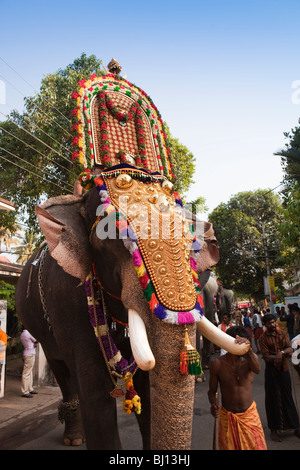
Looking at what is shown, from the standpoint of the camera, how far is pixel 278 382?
4.91 m

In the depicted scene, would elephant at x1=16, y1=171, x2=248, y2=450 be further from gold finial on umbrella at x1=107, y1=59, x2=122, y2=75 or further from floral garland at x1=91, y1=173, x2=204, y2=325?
gold finial on umbrella at x1=107, y1=59, x2=122, y2=75

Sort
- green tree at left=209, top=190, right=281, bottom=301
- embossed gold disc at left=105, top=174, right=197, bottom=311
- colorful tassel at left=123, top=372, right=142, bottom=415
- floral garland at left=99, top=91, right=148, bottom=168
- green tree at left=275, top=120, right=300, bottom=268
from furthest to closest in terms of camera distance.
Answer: green tree at left=209, top=190, right=281, bottom=301, green tree at left=275, top=120, right=300, bottom=268, floral garland at left=99, top=91, right=148, bottom=168, colorful tassel at left=123, top=372, right=142, bottom=415, embossed gold disc at left=105, top=174, right=197, bottom=311

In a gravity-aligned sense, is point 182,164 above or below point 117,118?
above

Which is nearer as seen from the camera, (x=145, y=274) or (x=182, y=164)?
(x=145, y=274)

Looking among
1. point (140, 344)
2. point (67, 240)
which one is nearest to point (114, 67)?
point (67, 240)

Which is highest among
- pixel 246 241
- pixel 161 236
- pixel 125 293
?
pixel 246 241

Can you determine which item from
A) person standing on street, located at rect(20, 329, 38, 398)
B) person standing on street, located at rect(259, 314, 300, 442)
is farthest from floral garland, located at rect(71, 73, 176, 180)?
Result: person standing on street, located at rect(20, 329, 38, 398)

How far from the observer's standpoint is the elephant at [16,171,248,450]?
2.21 metres

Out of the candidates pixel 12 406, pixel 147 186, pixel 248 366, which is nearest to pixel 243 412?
pixel 248 366

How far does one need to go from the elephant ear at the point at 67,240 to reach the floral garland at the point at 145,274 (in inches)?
9.8

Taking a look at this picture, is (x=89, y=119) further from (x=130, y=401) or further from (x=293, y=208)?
(x=293, y=208)

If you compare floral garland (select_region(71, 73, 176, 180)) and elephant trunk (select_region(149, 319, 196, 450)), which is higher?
floral garland (select_region(71, 73, 176, 180))

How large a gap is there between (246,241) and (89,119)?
23693mm

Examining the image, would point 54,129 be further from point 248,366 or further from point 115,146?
point 248,366
